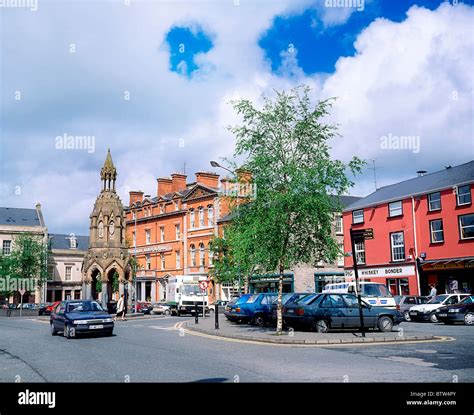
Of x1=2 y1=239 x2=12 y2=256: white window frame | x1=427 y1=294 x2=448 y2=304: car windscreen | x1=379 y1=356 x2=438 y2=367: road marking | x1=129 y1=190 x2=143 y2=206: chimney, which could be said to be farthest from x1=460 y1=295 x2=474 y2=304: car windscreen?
x1=2 y1=239 x2=12 y2=256: white window frame

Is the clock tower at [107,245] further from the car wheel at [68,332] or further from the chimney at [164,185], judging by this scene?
the chimney at [164,185]

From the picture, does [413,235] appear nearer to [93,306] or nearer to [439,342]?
[439,342]

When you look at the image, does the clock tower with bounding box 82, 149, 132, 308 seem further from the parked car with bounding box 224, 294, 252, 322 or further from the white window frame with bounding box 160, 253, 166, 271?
the white window frame with bounding box 160, 253, 166, 271

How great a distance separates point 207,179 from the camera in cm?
5681

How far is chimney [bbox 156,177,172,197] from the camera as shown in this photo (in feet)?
211

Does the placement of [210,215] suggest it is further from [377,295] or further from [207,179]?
[377,295]

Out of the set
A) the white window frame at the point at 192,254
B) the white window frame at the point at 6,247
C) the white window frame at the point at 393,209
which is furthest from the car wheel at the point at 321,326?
the white window frame at the point at 6,247

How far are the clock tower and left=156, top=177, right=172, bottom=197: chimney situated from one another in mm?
23836

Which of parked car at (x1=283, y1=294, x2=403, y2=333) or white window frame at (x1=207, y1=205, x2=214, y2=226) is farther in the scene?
white window frame at (x1=207, y1=205, x2=214, y2=226)

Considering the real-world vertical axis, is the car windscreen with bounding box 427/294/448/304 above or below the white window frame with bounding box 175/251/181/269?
below

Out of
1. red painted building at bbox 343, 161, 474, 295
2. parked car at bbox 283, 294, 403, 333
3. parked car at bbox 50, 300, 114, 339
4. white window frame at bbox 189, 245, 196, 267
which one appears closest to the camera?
parked car at bbox 50, 300, 114, 339

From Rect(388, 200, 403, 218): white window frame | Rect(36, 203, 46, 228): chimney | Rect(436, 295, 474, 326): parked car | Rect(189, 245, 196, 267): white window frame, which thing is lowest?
Rect(436, 295, 474, 326): parked car
